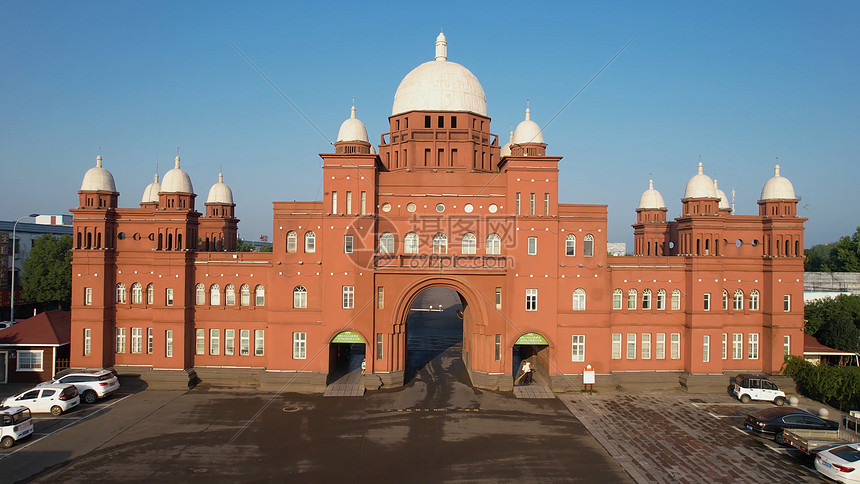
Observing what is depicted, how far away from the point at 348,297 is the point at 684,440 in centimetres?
2011

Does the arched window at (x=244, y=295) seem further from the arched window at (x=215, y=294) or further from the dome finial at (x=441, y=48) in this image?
the dome finial at (x=441, y=48)

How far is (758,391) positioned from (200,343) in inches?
1375

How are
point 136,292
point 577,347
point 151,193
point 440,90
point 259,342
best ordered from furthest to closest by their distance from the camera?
point 151,193 → point 440,90 → point 259,342 → point 136,292 → point 577,347

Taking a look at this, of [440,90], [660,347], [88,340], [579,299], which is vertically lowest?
[660,347]

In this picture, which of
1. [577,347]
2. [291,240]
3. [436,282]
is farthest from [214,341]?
[577,347]

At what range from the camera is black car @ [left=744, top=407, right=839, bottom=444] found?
929 inches

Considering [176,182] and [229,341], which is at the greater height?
[176,182]

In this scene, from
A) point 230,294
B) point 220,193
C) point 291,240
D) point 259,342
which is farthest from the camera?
point 220,193

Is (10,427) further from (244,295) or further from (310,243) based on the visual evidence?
(310,243)

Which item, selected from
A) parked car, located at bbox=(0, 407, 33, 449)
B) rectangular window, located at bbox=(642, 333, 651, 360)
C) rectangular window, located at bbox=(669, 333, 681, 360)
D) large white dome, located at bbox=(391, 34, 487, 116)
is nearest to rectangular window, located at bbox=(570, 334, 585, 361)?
rectangular window, located at bbox=(642, 333, 651, 360)

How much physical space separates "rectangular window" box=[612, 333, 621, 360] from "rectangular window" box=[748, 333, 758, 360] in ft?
29.1

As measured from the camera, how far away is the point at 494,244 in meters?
33.5

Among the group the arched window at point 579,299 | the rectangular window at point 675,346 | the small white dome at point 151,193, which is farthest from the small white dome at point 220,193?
the rectangular window at point 675,346

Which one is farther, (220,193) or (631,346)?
(220,193)
